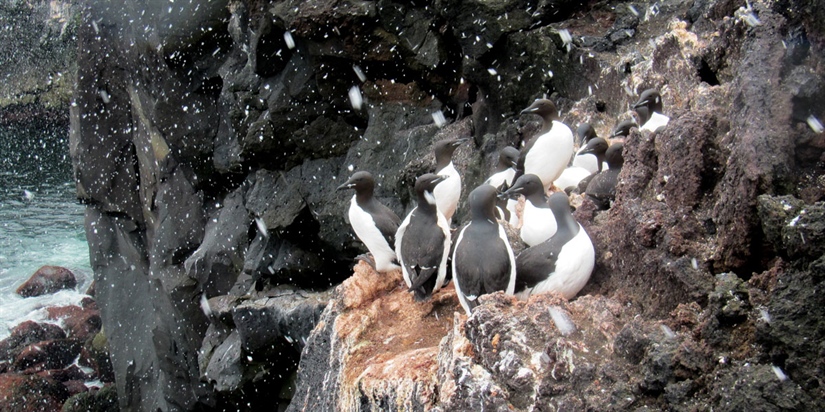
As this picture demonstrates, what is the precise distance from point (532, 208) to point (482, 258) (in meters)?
1.39

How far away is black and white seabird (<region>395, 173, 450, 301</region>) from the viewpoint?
16.9 feet

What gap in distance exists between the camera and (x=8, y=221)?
88.4 feet

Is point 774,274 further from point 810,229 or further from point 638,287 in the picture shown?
point 638,287

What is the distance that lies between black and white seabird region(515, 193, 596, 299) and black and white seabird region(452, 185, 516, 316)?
145 millimetres

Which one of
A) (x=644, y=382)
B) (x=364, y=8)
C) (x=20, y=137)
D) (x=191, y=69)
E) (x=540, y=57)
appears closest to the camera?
(x=644, y=382)

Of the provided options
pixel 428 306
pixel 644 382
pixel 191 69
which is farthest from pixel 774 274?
pixel 191 69

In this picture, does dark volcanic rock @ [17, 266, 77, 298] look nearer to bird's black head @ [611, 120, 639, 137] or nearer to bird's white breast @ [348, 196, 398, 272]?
bird's white breast @ [348, 196, 398, 272]

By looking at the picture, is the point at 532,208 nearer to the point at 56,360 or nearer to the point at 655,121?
the point at 655,121

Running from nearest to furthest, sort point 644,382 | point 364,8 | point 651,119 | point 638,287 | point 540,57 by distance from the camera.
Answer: point 644,382 → point 638,287 → point 651,119 → point 540,57 → point 364,8

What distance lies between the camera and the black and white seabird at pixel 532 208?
5.64 metres

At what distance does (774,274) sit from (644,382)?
72cm

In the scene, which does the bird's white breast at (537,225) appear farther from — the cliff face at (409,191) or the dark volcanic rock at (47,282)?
the dark volcanic rock at (47,282)

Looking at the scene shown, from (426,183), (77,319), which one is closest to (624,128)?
(426,183)

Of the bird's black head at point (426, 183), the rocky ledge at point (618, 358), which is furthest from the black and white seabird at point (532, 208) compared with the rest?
the rocky ledge at point (618, 358)
